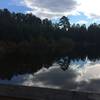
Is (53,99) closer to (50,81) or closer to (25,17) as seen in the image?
(50,81)

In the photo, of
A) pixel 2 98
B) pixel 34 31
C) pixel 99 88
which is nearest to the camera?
pixel 2 98

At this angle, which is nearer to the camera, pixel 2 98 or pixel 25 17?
pixel 2 98

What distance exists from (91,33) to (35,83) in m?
75.5

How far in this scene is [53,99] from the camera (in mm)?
3818

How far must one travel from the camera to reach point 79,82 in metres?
17.4

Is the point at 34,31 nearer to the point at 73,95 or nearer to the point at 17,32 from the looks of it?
the point at 17,32

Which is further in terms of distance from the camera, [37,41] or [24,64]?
[37,41]

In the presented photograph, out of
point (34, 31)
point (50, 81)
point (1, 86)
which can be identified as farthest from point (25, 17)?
point (1, 86)

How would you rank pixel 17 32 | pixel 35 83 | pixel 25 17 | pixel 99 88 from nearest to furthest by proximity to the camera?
pixel 99 88 < pixel 35 83 < pixel 17 32 < pixel 25 17

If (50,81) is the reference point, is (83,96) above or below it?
above

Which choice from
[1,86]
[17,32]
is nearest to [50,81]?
[1,86]

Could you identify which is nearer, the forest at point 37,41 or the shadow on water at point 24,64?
the shadow on water at point 24,64

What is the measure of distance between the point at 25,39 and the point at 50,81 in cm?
3976

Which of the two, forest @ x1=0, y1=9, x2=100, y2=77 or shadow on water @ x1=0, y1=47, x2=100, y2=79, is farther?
forest @ x1=0, y1=9, x2=100, y2=77
